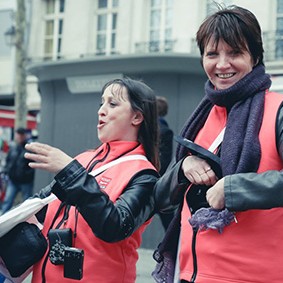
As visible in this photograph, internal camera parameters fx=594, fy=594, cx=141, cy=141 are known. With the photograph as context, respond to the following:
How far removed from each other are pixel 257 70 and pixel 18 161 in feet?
26.6

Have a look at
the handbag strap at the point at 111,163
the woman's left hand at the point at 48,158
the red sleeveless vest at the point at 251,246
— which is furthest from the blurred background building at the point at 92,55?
the red sleeveless vest at the point at 251,246

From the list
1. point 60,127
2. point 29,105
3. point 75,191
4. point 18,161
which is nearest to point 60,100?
point 60,127

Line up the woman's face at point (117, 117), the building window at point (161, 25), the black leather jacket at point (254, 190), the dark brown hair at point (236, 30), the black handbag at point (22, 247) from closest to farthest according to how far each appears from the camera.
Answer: the black leather jacket at point (254, 190) → the dark brown hair at point (236, 30) → the black handbag at point (22, 247) → the woman's face at point (117, 117) → the building window at point (161, 25)

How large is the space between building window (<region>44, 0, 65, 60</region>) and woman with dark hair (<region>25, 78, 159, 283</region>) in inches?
880

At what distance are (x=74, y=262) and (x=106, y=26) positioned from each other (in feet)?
72.7

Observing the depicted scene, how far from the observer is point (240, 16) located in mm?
2023

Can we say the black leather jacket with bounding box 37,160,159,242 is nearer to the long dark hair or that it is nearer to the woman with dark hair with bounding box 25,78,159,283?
the woman with dark hair with bounding box 25,78,159,283

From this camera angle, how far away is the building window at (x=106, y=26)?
23.4 m

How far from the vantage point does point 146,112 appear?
265 cm

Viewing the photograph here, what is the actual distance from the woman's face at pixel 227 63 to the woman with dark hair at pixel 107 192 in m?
0.57

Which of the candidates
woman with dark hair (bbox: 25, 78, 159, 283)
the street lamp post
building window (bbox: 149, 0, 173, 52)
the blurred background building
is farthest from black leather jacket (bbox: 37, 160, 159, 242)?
building window (bbox: 149, 0, 173, 52)

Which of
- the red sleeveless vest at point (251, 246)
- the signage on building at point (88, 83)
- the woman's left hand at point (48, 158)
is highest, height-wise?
the signage on building at point (88, 83)

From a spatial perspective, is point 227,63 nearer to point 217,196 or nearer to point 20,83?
point 217,196

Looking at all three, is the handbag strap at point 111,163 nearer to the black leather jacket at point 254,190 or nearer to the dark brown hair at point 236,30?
the dark brown hair at point 236,30
